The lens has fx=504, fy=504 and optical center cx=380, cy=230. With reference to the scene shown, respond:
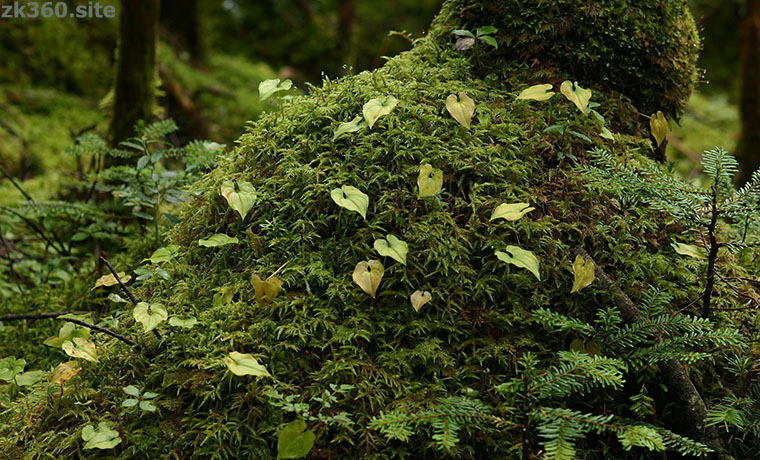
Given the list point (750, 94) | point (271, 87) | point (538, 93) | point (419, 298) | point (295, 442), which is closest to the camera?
point (295, 442)

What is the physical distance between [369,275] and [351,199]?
0.26 m

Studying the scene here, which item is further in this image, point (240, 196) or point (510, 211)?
point (240, 196)

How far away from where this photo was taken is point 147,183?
104 inches

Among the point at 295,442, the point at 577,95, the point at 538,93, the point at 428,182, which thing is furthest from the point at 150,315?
the point at 577,95

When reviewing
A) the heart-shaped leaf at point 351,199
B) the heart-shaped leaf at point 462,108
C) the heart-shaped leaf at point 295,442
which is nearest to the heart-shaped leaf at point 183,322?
the heart-shaped leaf at point 295,442

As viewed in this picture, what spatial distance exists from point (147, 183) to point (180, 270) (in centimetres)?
102

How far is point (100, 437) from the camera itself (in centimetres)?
140

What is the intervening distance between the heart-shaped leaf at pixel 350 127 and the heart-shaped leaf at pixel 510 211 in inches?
22.0

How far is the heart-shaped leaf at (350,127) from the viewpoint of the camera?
1771 mm

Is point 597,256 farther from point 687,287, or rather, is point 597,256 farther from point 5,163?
point 5,163

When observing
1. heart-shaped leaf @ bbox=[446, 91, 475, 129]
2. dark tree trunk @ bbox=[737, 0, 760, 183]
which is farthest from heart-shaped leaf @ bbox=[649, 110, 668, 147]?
dark tree trunk @ bbox=[737, 0, 760, 183]

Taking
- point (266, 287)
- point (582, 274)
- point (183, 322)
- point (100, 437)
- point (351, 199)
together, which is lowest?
point (100, 437)

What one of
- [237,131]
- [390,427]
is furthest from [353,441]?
[237,131]

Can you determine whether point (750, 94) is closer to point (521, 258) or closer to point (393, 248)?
point (521, 258)
